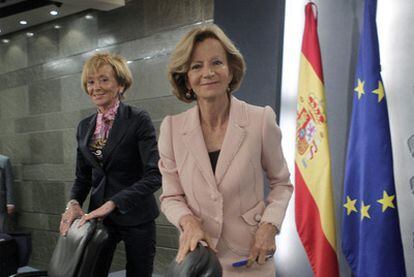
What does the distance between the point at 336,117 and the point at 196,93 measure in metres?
1.91

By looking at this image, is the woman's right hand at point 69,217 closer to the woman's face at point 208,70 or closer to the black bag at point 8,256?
the woman's face at point 208,70

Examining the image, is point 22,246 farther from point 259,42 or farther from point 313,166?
point 259,42

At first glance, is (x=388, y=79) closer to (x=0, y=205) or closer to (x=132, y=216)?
(x=132, y=216)

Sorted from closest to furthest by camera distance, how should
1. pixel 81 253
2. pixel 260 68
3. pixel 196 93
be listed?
pixel 196 93 → pixel 81 253 → pixel 260 68

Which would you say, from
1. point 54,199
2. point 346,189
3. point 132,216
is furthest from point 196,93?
point 54,199

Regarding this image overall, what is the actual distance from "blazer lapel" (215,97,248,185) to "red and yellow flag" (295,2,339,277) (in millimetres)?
1561

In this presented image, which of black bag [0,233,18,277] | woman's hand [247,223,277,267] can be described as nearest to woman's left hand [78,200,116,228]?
woman's hand [247,223,277,267]

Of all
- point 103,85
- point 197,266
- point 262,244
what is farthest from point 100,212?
point 197,266

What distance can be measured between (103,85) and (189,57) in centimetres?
94

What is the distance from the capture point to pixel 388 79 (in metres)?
2.87

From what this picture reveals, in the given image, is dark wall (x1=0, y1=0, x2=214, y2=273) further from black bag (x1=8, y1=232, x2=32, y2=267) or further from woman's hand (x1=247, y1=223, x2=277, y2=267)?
woman's hand (x1=247, y1=223, x2=277, y2=267)

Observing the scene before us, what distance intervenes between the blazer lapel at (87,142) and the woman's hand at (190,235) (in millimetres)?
989

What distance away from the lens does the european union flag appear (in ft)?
8.48

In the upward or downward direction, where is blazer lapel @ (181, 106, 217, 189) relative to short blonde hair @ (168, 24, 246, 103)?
downward
